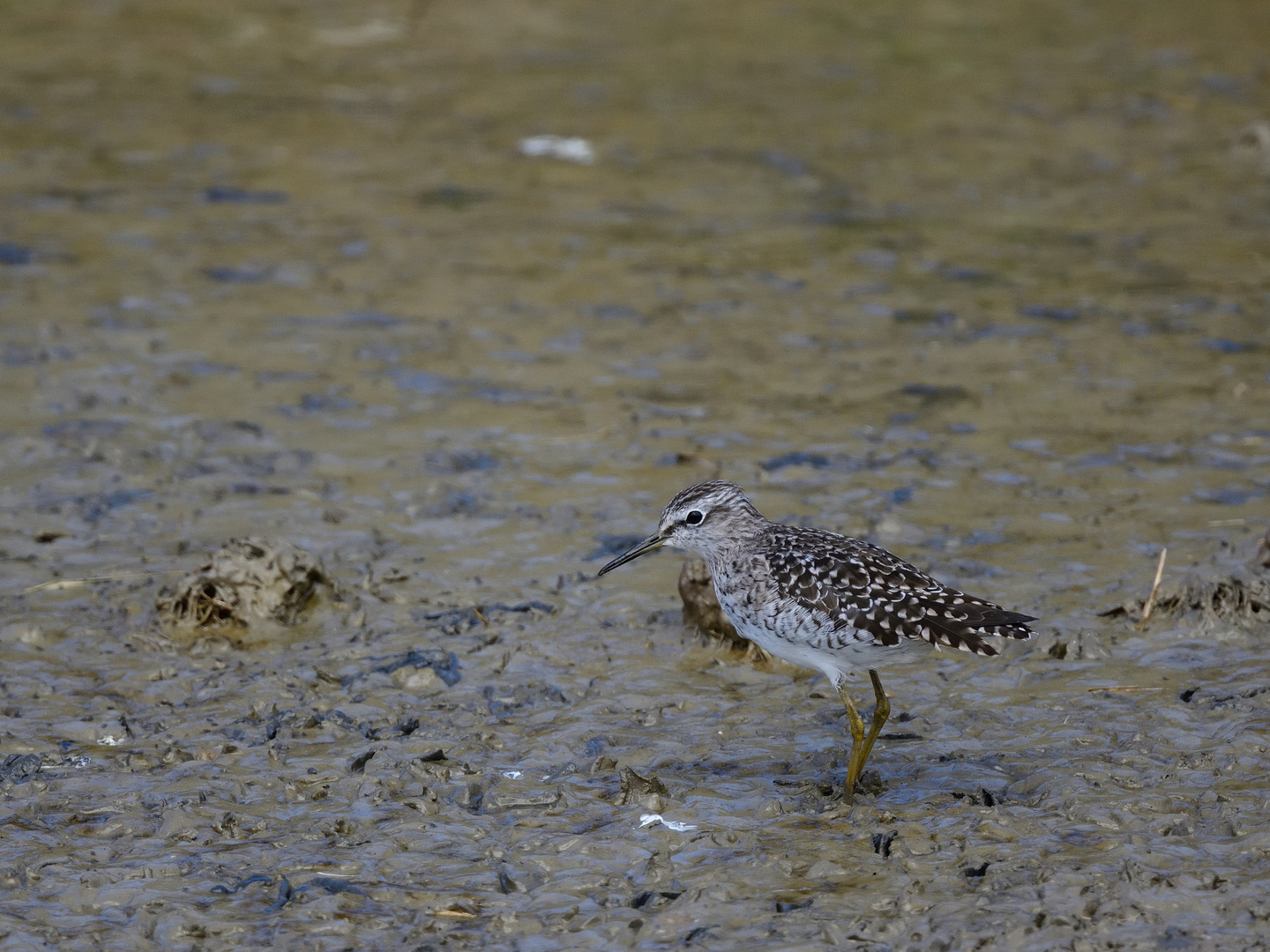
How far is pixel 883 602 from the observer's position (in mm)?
6027

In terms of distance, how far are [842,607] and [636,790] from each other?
1.04m

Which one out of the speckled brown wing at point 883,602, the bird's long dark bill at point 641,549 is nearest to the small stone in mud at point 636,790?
the speckled brown wing at point 883,602

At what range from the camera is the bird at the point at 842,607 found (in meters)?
5.96

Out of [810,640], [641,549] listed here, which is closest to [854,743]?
[810,640]

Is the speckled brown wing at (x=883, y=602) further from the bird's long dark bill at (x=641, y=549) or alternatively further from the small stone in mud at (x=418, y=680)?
the small stone in mud at (x=418, y=680)

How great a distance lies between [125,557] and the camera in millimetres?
8211

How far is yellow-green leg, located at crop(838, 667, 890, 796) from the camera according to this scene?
6.15 m

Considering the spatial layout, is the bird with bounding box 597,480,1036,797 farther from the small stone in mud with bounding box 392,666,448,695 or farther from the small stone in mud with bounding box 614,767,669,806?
the small stone in mud with bounding box 392,666,448,695

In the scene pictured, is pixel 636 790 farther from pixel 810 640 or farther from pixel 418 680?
pixel 418 680

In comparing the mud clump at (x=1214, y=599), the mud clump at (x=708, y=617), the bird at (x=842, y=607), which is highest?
the bird at (x=842, y=607)

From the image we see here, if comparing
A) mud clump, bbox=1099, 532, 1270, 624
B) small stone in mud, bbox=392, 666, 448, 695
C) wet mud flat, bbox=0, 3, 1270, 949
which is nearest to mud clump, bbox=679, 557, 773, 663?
wet mud flat, bbox=0, 3, 1270, 949

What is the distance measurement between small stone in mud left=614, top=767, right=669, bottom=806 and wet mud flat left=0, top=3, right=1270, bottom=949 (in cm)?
2

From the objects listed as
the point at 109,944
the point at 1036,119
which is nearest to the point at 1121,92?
the point at 1036,119

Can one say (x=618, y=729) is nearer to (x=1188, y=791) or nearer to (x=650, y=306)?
(x=1188, y=791)
